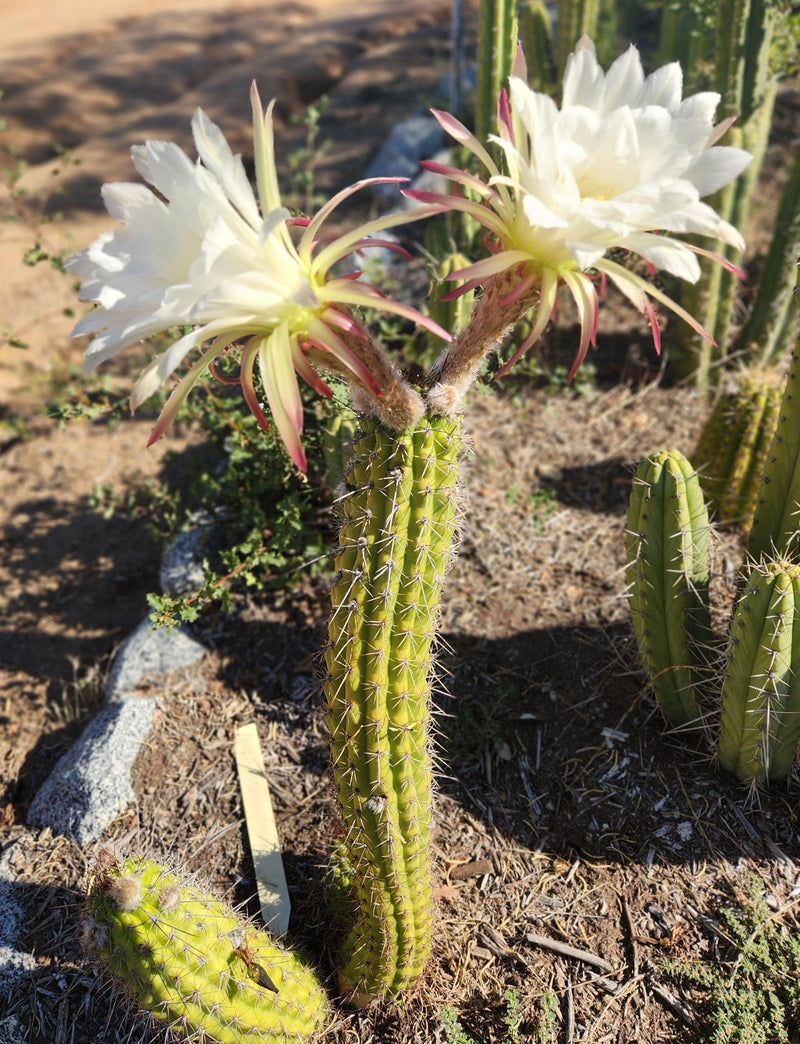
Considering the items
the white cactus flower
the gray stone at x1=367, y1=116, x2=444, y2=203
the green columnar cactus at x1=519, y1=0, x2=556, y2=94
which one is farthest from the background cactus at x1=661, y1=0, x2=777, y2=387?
A: the white cactus flower

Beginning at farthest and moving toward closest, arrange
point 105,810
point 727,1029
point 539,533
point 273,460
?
point 539,533 < point 273,460 < point 105,810 < point 727,1029

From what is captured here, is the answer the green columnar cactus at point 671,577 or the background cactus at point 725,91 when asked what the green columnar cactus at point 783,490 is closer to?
the green columnar cactus at point 671,577

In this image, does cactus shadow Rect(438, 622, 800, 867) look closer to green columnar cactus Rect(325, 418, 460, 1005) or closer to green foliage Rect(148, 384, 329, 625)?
green columnar cactus Rect(325, 418, 460, 1005)

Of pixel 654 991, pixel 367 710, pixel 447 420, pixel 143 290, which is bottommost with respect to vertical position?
pixel 654 991

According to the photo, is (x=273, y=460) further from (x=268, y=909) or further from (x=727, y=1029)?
(x=727, y=1029)

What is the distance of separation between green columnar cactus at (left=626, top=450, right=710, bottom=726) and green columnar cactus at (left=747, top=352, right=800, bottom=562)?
0.17 m

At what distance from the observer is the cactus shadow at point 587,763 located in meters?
1.87

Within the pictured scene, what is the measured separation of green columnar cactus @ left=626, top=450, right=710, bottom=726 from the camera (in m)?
1.78

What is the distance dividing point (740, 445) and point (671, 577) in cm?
81

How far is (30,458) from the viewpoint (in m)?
3.36

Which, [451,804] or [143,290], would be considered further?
[451,804]

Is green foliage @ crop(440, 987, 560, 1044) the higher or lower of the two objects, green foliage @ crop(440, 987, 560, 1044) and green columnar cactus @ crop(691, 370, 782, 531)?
the lower

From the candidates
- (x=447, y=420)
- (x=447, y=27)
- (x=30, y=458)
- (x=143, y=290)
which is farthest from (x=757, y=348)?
(x=447, y=27)

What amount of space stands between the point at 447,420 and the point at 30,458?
8.86ft
